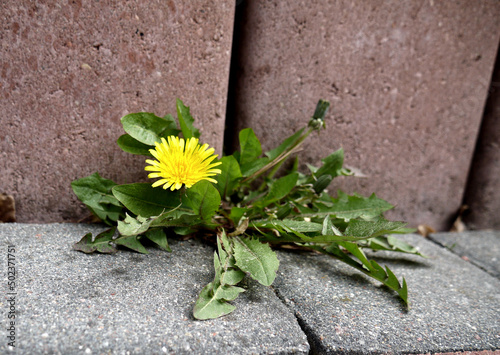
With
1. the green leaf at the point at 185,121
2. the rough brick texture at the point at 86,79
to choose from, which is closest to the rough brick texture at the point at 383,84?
the rough brick texture at the point at 86,79

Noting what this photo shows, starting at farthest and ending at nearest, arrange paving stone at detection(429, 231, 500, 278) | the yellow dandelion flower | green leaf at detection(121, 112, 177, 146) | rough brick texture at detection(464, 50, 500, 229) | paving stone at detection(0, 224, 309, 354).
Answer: rough brick texture at detection(464, 50, 500, 229), paving stone at detection(429, 231, 500, 278), green leaf at detection(121, 112, 177, 146), the yellow dandelion flower, paving stone at detection(0, 224, 309, 354)

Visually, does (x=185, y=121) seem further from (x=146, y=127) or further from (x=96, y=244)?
(x=96, y=244)

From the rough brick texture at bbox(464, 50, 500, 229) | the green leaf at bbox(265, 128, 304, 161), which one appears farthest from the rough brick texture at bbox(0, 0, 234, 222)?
the rough brick texture at bbox(464, 50, 500, 229)

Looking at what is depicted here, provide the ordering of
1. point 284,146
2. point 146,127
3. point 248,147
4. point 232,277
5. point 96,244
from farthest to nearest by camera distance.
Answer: point 284,146
point 248,147
point 146,127
point 96,244
point 232,277

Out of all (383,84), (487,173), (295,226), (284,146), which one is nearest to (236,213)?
(295,226)

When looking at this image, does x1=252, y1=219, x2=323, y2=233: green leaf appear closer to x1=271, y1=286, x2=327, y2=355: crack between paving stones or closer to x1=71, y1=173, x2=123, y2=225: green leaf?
x1=271, y1=286, x2=327, y2=355: crack between paving stones

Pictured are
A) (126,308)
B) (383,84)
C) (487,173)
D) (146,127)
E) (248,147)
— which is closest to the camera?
(126,308)

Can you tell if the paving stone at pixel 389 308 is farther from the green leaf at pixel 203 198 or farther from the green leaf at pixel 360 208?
the green leaf at pixel 203 198
